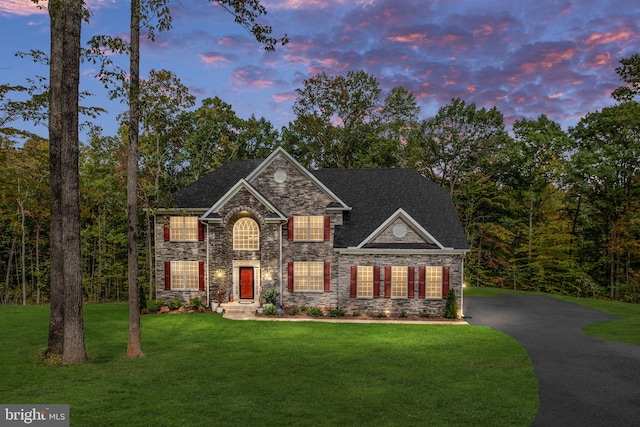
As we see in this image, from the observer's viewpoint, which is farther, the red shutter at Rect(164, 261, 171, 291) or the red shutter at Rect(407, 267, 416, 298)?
the red shutter at Rect(164, 261, 171, 291)

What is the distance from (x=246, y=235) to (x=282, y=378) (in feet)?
45.8

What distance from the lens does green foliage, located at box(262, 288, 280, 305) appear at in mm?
23562

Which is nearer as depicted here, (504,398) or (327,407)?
(327,407)

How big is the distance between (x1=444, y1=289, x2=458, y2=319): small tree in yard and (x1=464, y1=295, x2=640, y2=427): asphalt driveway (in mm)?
983

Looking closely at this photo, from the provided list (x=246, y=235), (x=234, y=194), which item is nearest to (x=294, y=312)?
(x=246, y=235)

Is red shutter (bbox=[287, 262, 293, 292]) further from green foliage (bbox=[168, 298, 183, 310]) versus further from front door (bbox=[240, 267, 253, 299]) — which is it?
green foliage (bbox=[168, 298, 183, 310])

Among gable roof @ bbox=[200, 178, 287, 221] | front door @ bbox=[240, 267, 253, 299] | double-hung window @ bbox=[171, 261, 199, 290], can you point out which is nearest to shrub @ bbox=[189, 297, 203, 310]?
double-hung window @ bbox=[171, 261, 199, 290]

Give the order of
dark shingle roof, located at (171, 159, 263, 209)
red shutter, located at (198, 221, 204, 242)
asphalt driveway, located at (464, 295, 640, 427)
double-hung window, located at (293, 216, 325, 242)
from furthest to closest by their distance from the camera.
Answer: dark shingle roof, located at (171, 159, 263, 209) → red shutter, located at (198, 221, 204, 242) → double-hung window, located at (293, 216, 325, 242) → asphalt driveway, located at (464, 295, 640, 427)

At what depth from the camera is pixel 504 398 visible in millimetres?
10539

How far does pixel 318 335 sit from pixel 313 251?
6715 mm

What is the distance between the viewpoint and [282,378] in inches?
464

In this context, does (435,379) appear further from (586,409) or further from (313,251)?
(313,251)

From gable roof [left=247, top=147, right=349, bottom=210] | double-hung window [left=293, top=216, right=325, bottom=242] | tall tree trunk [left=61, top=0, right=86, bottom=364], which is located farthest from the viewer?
double-hung window [left=293, top=216, right=325, bottom=242]

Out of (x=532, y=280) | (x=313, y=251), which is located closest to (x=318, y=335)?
(x=313, y=251)
